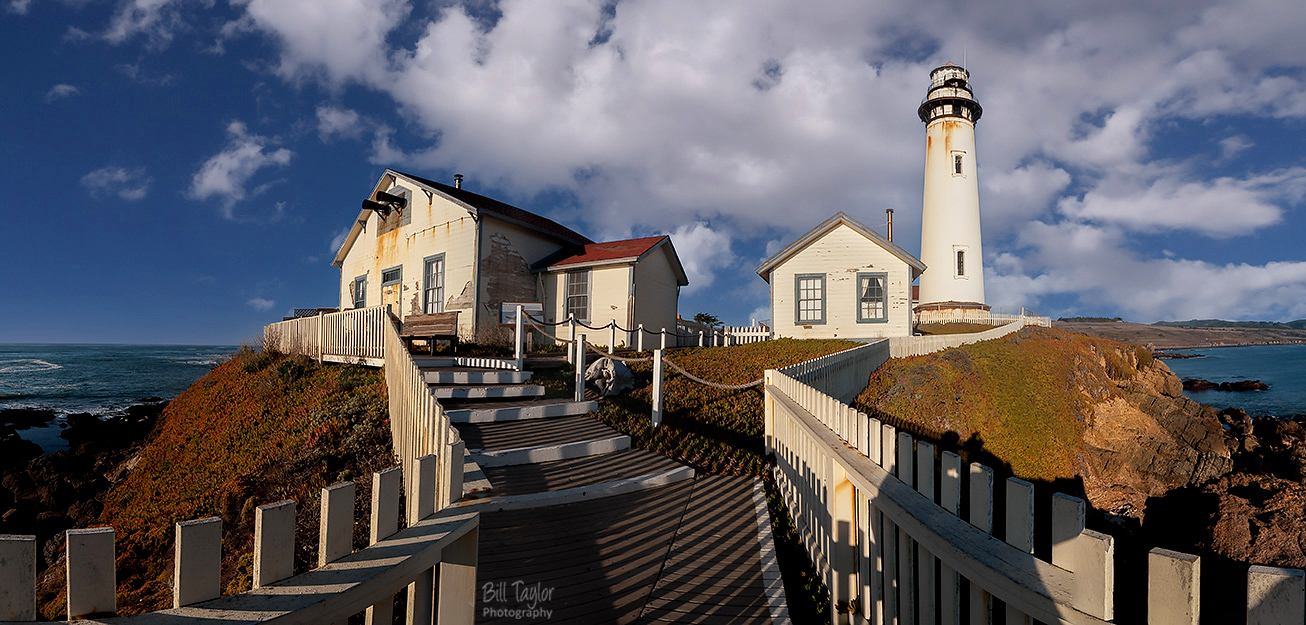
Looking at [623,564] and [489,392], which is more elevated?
[489,392]

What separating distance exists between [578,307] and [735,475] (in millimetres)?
13085

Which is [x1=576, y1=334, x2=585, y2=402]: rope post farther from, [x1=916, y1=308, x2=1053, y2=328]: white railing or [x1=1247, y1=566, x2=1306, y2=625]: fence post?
[x1=916, y1=308, x2=1053, y2=328]: white railing

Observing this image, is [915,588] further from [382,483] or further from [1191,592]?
[382,483]

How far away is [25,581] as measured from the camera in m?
1.26

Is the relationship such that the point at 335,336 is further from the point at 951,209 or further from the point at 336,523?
the point at 951,209


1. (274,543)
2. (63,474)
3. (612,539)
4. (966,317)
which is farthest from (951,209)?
(63,474)

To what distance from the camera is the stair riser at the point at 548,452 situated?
20.1ft

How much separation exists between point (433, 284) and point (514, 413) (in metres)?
12.7

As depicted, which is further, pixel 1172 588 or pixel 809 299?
pixel 809 299

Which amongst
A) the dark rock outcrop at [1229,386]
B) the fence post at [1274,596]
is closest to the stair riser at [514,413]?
the fence post at [1274,596]

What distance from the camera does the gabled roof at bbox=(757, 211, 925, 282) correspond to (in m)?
20.4

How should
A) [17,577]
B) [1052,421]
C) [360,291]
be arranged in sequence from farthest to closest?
1. [360,291]
2. [1052,421]
3. [17,577]

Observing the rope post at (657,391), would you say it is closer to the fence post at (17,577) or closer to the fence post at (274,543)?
the fence post at (274,543)

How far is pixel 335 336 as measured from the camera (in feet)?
47.5
